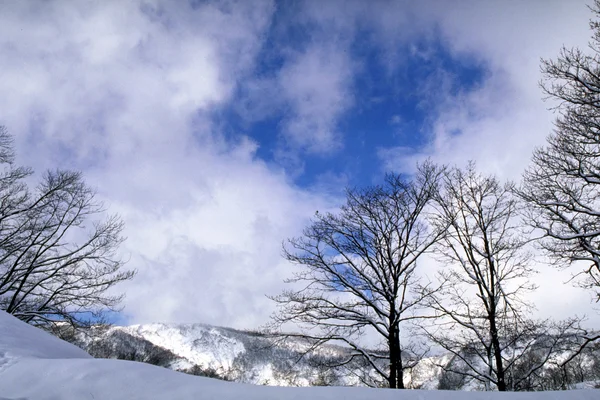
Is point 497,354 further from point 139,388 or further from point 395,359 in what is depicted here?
point 139,388

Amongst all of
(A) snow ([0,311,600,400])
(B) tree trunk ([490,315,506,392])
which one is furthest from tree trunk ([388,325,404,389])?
(A) snow ([0,311,600,400])

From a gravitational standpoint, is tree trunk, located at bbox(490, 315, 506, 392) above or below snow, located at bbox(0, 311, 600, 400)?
above

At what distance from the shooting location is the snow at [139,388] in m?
2.99

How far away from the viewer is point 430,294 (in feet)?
34.6

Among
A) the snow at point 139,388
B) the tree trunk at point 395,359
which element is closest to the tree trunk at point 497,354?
the tree trunk at point 395,359

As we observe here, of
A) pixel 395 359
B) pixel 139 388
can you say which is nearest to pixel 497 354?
pixel 395 359

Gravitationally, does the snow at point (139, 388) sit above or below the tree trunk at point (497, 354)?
below

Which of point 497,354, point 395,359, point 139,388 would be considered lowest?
point 139,388

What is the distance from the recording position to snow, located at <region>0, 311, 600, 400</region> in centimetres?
299

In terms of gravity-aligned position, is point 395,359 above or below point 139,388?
above

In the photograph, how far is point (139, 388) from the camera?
306 centimetres

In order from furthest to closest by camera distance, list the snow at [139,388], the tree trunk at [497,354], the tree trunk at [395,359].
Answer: the tree trunk at [497,354]
the tree trunk at [395,359]
the snow at [139,388]

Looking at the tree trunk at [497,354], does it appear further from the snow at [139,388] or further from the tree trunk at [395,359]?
the snow at [139,388]

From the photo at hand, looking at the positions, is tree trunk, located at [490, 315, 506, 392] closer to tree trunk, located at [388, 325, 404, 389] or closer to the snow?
tree trunk, located at [388, 325, 404, 389]
